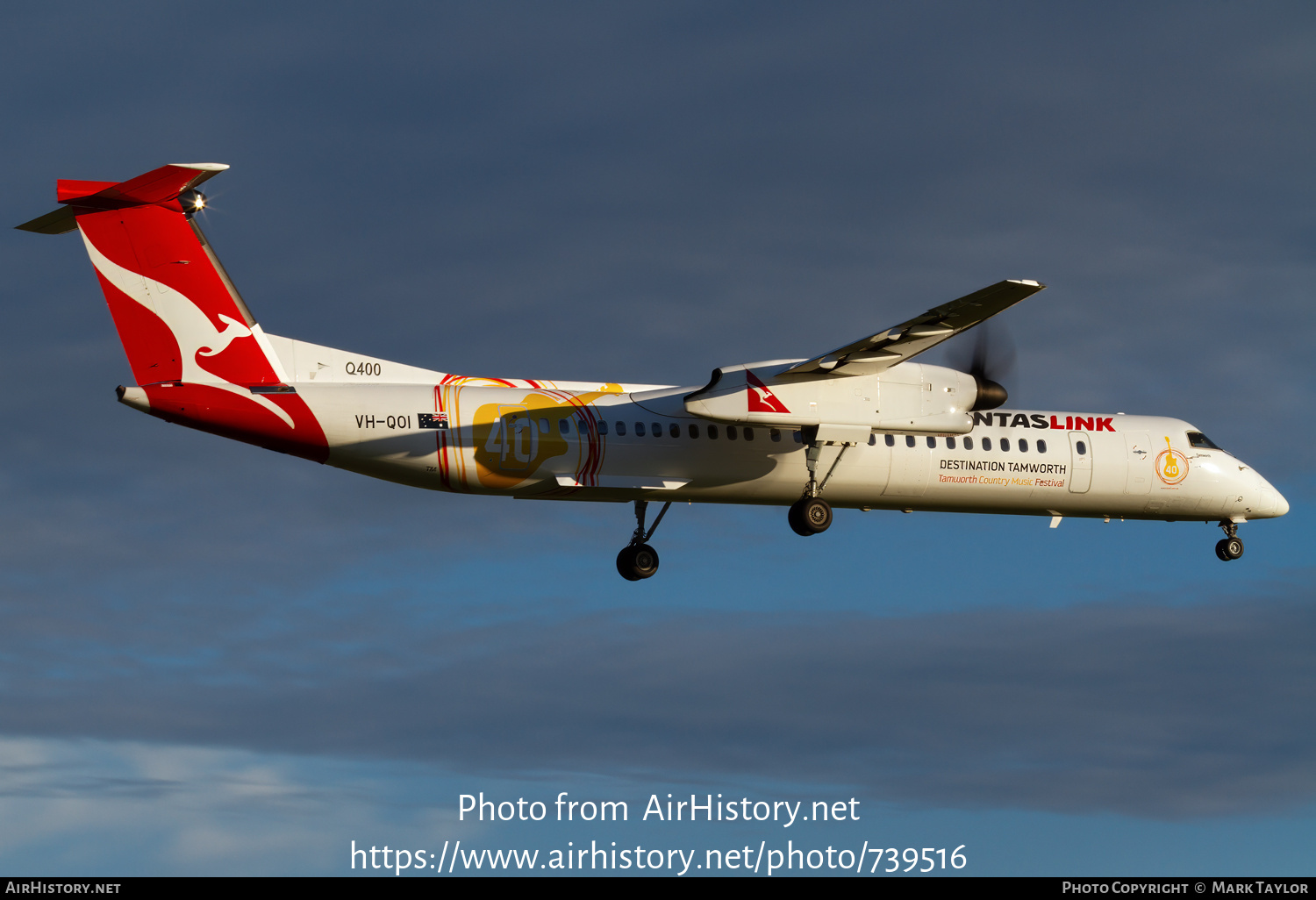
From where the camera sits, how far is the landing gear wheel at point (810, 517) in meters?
26.5

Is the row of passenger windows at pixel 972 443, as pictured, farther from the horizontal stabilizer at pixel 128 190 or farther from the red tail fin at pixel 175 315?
the horizontal stabilizer at pixel 128 190

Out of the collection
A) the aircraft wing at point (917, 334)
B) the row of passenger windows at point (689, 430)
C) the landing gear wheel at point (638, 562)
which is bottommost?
the landing gear wheel at point (638, 562)

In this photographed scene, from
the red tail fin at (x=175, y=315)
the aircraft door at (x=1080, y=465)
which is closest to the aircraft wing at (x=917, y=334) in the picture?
the aircraft door at (x=1080, y=465)

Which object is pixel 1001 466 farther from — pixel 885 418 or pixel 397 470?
pixel 397 470

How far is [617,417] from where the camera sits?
25.4 meters

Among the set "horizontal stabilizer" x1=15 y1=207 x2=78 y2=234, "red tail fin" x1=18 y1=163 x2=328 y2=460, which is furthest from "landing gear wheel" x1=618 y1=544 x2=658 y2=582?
"horizontal stabilizer" x1=15 y1=207 x2=78 y2=234

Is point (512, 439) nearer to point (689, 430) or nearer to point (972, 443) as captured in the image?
point (689, 430)

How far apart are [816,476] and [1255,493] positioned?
34.3 ft

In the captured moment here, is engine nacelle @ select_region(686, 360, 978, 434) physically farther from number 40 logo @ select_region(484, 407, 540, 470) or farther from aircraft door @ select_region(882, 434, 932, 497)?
number 40 logo @ select_region(484, 407, 540, 470)

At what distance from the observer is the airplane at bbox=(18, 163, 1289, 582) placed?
23.2 meters

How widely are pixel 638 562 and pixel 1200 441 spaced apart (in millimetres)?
12408

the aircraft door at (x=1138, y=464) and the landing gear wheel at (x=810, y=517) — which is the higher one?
the aircraft door at (x=1138, y=464)

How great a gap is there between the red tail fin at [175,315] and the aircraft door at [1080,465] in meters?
14.8

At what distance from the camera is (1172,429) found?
99.6 feet
